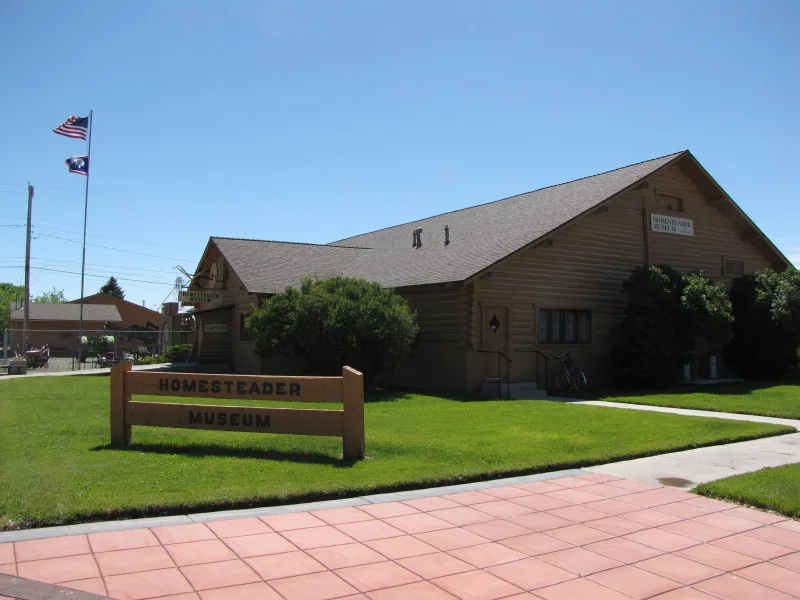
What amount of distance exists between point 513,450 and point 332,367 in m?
8.11

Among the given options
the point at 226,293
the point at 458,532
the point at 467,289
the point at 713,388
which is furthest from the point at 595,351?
the point at 458,532

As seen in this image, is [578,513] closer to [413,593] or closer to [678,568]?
[678,568]

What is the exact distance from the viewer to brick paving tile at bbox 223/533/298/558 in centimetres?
498

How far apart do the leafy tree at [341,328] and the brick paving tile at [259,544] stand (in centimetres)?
1053

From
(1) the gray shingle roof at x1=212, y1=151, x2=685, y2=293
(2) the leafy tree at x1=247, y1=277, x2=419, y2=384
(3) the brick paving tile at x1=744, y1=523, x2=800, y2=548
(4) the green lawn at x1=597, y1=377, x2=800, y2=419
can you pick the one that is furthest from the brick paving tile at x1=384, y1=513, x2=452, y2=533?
(1) the gray shingle roof at x1=212, y1=151, x2=685, y2=293

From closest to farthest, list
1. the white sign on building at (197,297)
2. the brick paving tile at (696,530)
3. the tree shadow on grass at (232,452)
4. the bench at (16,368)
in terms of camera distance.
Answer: the brick paving tile at (696,530), the tree shadow on grass at (232,452), the bench at (16,368), the white sign on building at (197,297)

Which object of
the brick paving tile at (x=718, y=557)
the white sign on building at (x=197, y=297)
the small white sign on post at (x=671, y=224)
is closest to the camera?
the brick paving tile at (x=718, y=557)

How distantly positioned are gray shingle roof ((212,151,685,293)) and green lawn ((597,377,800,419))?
4.84 meters

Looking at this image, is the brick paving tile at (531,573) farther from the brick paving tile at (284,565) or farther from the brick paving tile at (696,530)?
the brick paving tile at (696,530)

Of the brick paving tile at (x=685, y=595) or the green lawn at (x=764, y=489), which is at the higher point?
the green lawn at (x=764, y=489)

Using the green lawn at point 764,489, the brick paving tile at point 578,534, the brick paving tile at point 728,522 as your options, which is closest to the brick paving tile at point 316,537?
the brick paving tile at point 578,534

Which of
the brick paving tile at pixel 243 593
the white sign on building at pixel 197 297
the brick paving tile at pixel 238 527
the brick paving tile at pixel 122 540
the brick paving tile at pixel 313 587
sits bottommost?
the brick paving tile at pixel 313 587

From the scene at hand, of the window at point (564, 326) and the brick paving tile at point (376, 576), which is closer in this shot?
the brick paving tile at point (376, 576)

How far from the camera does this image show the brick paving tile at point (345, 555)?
481 centimetres
